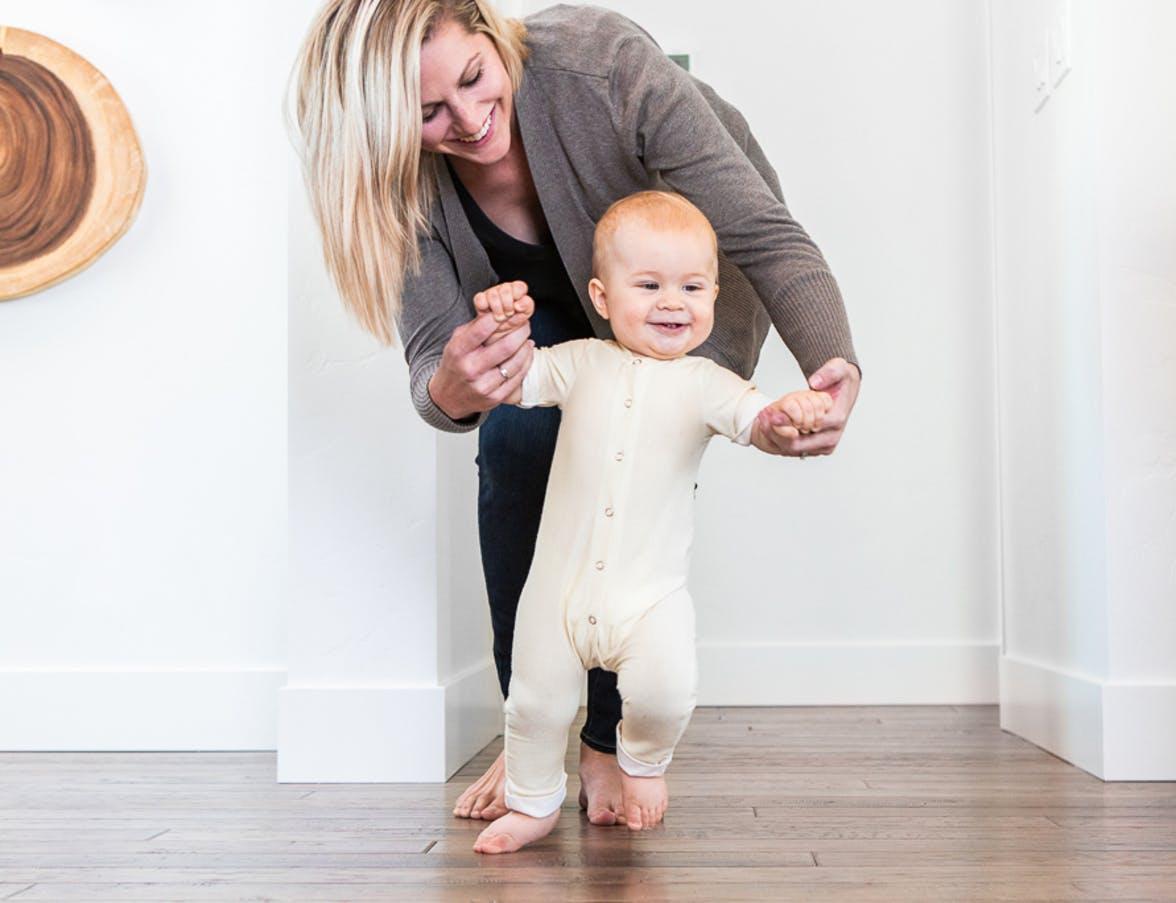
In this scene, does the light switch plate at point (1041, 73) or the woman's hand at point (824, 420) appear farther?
the light switch plate at point (1041, 73)

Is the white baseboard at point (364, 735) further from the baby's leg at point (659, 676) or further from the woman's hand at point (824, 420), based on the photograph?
the woman's hand at point (824, 420)

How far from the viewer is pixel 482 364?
4.23ft

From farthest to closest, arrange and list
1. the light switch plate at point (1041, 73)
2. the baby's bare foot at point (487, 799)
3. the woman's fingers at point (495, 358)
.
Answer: the light switch plate at point (1041, 73)
the baby's bare foot at point (487, 799)
the woman's fingers at point (495, 358)

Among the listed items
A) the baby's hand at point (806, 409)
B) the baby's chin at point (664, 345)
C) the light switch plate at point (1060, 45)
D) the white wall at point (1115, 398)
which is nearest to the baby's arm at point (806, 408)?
the baby's hand at point (806, 409)

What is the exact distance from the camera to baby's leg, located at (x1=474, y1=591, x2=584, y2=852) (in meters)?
1.33

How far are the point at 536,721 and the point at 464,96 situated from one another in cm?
65

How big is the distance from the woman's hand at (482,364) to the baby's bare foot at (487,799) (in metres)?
0.45

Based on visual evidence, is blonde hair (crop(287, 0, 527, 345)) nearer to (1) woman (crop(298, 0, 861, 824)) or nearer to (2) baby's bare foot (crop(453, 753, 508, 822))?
(1) woman (crop(298, 0, 861, 824))

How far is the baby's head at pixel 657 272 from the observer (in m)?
1.32

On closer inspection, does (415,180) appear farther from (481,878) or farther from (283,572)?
(283,572)

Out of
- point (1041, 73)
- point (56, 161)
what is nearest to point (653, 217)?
point (1041, 73)

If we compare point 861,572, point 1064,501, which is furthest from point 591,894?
point 861,572

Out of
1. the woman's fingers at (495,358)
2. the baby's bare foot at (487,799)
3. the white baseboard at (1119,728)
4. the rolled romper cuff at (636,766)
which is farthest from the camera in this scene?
the white baseboard at (1119,728)

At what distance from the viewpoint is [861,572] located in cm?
256
